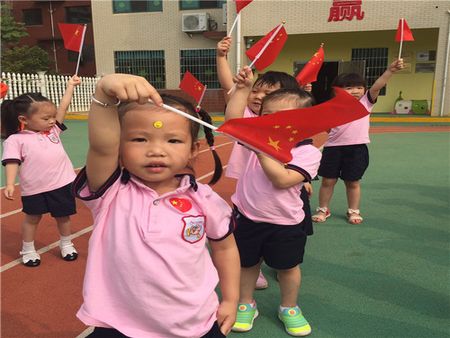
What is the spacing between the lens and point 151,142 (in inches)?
53.6

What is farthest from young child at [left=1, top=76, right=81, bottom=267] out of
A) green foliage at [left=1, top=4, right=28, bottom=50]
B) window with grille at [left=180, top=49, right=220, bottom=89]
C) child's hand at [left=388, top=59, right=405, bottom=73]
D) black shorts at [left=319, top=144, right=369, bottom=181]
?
green foliage at [left=1, top=4, right=28, bottom=50]

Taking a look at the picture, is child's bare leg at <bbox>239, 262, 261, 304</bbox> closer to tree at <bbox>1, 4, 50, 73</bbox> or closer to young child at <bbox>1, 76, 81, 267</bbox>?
young child at <bbox>1, 76, 81, 267</bbox>

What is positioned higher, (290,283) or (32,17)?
(32,17)

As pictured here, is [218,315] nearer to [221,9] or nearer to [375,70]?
[375,70]

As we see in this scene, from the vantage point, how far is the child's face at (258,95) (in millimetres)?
2768

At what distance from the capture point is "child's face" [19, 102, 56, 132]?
3299 mm

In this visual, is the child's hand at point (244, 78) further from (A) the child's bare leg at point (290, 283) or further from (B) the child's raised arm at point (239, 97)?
(A) the child's bare leg at point (290, 283)

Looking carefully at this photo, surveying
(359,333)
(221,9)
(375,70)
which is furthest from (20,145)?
(221,9)

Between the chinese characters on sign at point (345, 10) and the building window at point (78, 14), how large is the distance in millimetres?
16223

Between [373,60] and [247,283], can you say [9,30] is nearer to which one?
[373,60]

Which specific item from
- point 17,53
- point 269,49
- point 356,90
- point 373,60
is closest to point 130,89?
point 269,49

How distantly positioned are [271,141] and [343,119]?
0.78 feet

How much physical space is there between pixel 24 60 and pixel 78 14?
14.2ft

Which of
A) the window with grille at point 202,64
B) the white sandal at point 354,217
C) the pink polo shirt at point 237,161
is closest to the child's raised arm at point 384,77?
the white sandal at point 354,217
